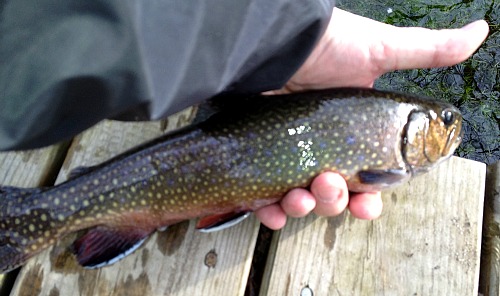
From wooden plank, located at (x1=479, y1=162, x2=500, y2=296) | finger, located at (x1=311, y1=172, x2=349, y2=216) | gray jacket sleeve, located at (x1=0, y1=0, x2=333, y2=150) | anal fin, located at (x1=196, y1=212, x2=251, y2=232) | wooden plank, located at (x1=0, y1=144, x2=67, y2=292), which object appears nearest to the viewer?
gray jacket sleeve, located at (x1=0, y1=0, x2=333, y2=150)

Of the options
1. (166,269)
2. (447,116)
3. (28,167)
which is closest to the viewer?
(447,116)

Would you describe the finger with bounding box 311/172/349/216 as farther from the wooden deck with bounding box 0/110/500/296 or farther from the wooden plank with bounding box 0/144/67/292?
the wooden plank with bounding box 0/144/67/292

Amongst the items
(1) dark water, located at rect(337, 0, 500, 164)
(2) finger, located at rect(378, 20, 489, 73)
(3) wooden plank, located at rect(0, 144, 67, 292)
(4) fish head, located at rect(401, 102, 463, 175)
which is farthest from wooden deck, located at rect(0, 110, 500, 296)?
(1) dark water, located at rect(337, 0, 500, 164)

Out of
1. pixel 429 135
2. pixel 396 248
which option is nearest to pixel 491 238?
pixel 396 248

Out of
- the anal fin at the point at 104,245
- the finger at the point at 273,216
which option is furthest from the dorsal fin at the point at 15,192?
the finger at the point at 273,216

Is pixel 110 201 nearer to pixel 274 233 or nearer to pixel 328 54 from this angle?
pixel 274 233

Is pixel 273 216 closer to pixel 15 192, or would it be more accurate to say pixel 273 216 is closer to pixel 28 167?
pixel 15 192

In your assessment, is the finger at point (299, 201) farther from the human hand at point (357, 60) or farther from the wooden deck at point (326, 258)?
the wooden deck at point (326, 258)
